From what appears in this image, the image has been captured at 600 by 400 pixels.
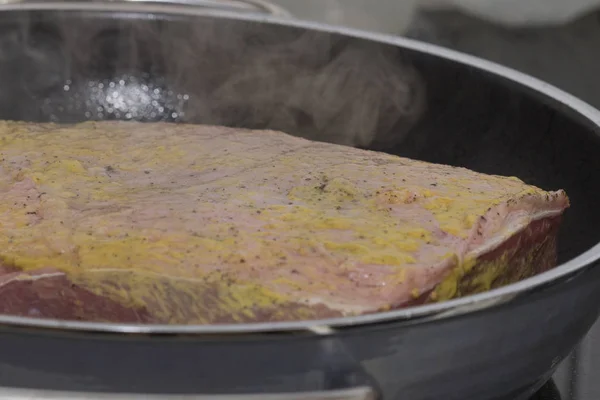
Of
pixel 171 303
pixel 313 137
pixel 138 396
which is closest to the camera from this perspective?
pixel 138 396

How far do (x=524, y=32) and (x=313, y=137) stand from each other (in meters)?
1.73

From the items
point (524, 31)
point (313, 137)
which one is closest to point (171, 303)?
point (313, 137)

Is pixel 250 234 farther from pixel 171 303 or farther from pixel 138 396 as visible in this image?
pixel 138 396

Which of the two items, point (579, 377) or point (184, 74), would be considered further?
point (184, 74)

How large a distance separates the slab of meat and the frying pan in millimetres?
140

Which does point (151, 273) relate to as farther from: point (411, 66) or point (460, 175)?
point (411, 66)

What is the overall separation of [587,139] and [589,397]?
45cm

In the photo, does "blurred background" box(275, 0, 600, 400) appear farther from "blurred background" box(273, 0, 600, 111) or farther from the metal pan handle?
the metal pan handle

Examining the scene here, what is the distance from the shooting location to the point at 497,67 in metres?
1.74

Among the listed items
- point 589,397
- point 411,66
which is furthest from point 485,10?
point 589,397

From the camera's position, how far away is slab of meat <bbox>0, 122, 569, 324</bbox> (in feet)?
3.56

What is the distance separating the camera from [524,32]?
3.35 m

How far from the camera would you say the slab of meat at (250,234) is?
1.09 metres

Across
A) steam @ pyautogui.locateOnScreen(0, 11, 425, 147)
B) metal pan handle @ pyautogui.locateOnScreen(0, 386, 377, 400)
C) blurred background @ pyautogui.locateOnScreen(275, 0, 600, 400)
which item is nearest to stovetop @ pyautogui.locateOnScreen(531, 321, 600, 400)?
metal pan handle @ pyautogui.locateOnScreen(0, 386, 377, 400)
